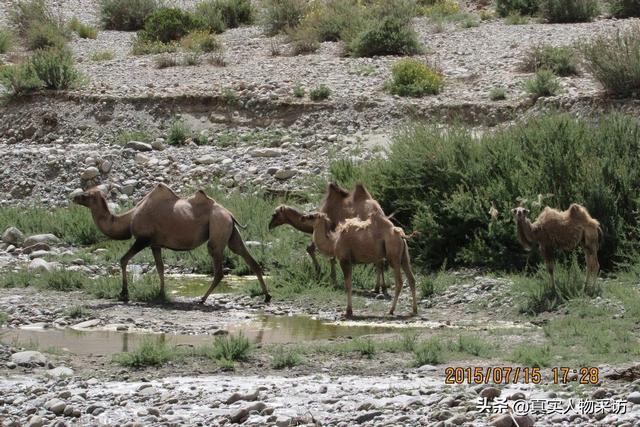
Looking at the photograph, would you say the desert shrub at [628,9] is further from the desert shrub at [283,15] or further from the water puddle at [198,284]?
the water puddle at [198,284]

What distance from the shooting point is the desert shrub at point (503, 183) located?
56.3 ft

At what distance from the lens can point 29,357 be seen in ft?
40.9

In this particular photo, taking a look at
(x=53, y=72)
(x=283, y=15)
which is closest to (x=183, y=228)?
(x=53, y=72)

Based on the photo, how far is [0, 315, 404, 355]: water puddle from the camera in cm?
1352

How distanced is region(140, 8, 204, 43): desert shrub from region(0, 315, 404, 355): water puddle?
22.5 metres

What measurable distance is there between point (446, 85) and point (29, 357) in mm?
16490

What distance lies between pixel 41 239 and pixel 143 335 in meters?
6.89

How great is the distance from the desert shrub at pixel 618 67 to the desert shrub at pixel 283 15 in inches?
502

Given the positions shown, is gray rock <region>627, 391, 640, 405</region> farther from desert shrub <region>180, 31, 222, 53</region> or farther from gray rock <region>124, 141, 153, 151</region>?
desert shrub <region>180, 31, 222, 53</region>

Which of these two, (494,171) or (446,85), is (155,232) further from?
(446,85)

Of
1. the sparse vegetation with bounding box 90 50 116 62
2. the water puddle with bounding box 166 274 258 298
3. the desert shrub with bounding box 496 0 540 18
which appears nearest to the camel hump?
the water puddle with bounding box 166 274 258 298

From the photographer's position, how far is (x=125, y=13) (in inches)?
1613

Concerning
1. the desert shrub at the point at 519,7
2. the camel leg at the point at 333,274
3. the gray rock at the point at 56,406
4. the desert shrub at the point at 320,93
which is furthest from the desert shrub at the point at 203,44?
the gray rock at the point at 56,406

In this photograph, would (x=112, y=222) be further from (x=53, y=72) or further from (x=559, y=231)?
(x=53, y=72)
